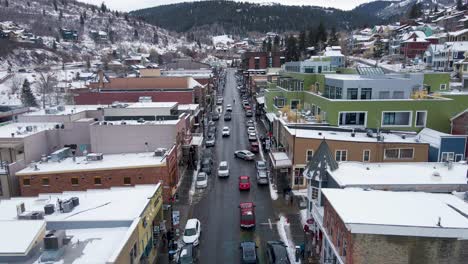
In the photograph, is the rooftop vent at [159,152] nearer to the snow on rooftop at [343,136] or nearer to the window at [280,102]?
the snow on rooftop at [343,136]

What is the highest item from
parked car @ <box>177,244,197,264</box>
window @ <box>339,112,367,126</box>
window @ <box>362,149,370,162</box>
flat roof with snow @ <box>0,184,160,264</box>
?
window @ <box>339,112,367,126</box>

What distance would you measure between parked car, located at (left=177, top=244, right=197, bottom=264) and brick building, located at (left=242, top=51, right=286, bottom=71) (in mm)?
108557

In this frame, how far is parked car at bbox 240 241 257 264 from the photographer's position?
23.1 meters

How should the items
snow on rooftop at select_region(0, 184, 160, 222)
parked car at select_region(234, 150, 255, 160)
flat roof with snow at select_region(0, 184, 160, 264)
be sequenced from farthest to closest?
parked car at select_region(234, 150, 255, 160) → snow on rooftop at select_region(0, 184, 160, 222) → flat roof with snow at select_region(0, 184, 160, 264)

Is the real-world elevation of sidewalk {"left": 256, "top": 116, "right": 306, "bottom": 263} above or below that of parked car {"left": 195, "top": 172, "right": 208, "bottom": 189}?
below

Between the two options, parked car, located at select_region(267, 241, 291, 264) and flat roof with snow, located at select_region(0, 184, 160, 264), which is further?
parked car, located at select_region(267, 241, 291, 264)

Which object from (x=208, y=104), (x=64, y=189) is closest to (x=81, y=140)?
(x=64, y=189)

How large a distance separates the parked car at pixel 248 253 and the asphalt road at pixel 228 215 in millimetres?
937

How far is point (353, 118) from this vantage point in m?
39.6

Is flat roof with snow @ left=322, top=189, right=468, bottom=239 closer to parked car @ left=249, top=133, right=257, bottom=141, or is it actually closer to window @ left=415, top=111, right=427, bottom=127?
window @ left=415, top=111, right=427, bottom=127

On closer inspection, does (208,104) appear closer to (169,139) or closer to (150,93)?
(150,93)

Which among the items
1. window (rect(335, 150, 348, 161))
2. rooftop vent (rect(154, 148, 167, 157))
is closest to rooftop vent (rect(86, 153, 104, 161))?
rooftop vent (rect(154, 148, 167, 157))

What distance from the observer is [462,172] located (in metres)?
26.8

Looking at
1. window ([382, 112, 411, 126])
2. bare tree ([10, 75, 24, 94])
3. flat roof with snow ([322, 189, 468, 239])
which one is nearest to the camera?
flat roof with snow ([322, 189, 468, 239])
